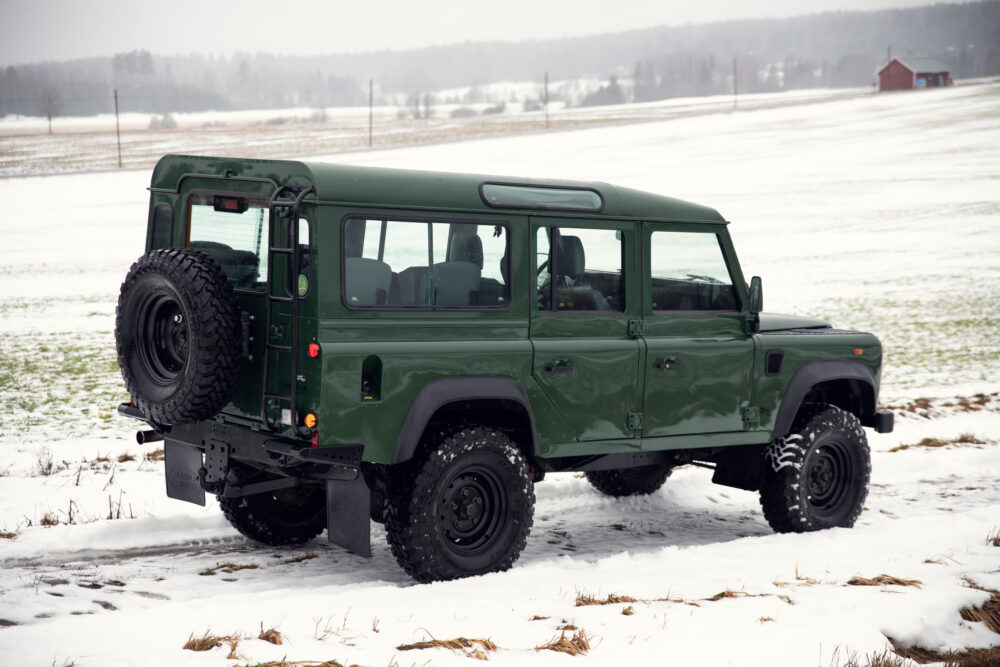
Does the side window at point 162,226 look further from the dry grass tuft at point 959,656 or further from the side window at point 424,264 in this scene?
the dry grass tuft at point 959,656

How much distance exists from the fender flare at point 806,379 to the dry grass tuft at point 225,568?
3.69 metres

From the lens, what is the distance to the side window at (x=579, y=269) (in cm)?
645

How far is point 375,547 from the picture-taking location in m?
7.19

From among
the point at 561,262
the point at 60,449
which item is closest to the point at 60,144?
the point at 60,449

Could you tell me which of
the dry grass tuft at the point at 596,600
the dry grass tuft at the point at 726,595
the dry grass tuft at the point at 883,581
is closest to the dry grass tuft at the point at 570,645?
the dry grass tuft at the point at 596,600

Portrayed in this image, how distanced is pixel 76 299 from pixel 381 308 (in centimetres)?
1902

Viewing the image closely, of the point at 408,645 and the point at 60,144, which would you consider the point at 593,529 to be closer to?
the point at 408,645

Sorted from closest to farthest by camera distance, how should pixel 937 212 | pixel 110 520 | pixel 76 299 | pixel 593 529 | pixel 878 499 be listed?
pixel 110 520
pixel 593 529
pixel 878 499
pixel 76 299
pixel 937 212

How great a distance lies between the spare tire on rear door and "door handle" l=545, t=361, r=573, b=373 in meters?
1.83

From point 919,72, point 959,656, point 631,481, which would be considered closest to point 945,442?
→ point 631,481

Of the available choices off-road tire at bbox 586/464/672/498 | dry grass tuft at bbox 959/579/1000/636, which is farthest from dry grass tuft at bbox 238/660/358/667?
off-road tire at bbox 586/464/672/498

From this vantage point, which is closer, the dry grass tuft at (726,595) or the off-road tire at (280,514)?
the dry grass tuft at (726,595)

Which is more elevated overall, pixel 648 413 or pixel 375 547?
pixel 648 413

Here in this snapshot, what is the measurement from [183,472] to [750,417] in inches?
149
